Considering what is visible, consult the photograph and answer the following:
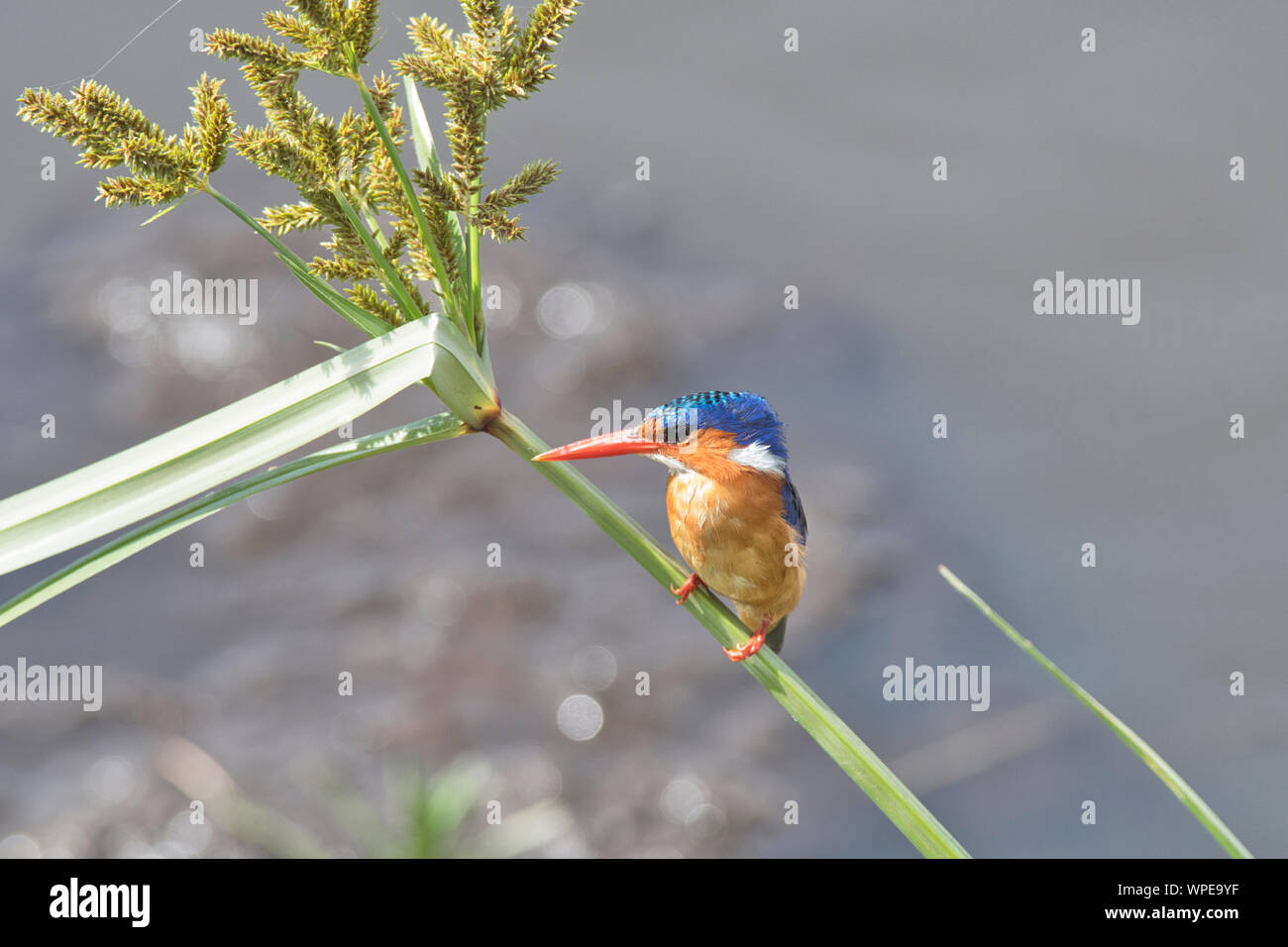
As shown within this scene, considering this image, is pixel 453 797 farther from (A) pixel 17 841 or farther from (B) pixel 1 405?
(B) pixel 1 405

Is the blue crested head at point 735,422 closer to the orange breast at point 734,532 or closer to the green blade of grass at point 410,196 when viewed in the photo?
the orange breast at point 734,532

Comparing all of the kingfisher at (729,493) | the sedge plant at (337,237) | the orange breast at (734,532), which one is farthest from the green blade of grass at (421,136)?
the orange breast at (734,532)

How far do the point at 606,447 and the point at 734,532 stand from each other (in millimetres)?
305

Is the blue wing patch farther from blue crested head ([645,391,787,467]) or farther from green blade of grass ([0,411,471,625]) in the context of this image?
green blade of grass ([0,411,471,625])

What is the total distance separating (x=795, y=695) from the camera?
3.75ft

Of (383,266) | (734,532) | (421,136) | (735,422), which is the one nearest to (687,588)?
(734,532)

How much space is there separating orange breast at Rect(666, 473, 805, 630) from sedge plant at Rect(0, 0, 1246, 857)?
0.73 ft

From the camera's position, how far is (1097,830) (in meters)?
4.87

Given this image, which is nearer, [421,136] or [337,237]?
[337,237]

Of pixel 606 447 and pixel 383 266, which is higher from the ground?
pixel 383 266

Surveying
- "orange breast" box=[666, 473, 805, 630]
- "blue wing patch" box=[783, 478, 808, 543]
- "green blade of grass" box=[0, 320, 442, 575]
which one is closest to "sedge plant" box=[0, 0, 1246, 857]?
"green blade of grass" box=[0, 320, 442, 575]

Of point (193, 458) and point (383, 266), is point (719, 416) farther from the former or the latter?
point (193, 458)
